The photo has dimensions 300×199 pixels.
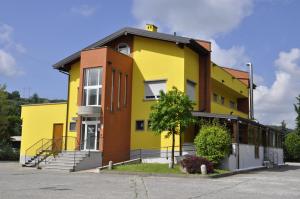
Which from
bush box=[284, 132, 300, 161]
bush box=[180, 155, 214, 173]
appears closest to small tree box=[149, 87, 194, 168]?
bush box=[180, 155, 214, 173]

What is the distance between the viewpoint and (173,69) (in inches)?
1166

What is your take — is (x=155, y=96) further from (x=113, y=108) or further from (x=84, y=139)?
(x=84, y=139)

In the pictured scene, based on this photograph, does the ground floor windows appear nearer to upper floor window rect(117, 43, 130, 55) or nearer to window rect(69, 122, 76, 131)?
window rect(69, 122, 76, 131)

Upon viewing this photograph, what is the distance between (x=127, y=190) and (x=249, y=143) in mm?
17822

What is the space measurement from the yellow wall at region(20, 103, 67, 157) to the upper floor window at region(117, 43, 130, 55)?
21.3ft

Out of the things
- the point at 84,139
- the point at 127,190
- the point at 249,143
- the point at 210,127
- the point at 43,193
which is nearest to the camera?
the point at 43,193

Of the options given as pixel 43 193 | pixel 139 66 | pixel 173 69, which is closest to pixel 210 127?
pixel 173 69

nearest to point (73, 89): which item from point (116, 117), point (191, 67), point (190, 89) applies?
point (116, 117)

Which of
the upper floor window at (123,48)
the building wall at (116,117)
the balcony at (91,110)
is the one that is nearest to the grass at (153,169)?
the building wall at (116,117)

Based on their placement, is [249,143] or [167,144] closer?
[167,144]

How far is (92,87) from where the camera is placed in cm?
2870

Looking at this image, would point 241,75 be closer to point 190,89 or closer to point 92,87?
point 190,89

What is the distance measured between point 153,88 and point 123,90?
7.15 feet

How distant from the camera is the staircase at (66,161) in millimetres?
25517
